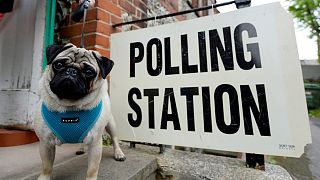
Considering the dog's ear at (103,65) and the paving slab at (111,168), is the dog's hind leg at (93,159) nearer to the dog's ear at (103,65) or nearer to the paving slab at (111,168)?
the paving slab at (111,168)

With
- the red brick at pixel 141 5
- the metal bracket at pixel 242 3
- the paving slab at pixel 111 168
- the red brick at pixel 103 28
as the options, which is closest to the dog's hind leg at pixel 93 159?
the paving slab at pixel 111 168

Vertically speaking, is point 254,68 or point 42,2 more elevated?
point 42,2

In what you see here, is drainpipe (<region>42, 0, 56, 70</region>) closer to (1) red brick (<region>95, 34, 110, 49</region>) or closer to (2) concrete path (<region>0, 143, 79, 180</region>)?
(1) red brick (<region>95, 34, 110, 49</region>)

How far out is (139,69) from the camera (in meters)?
1.69

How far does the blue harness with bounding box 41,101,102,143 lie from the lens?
0.94m

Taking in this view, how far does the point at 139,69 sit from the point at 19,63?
3.50 ft

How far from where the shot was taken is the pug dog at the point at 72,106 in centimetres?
91

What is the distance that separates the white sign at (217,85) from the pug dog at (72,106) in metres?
0.64

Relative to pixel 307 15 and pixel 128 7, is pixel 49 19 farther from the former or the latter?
pixel 307 15

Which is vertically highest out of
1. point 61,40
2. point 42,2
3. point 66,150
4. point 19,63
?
point 42,2

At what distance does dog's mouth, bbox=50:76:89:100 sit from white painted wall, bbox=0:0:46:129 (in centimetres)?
108

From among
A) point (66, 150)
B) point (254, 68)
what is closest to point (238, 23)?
point (254, 68)

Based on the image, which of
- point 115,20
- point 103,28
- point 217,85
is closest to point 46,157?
point 217,85

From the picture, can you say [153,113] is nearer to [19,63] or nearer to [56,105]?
[56,105]
